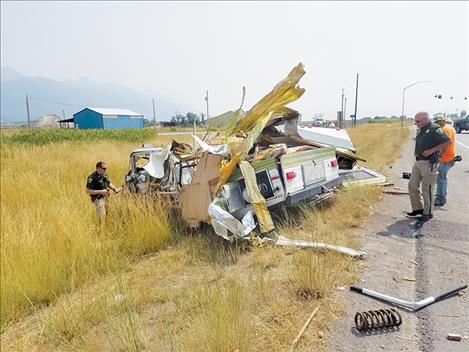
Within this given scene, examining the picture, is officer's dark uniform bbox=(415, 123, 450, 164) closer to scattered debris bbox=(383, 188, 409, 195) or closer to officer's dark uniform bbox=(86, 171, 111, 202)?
scattered debris bbox=(383, 188, 409, 195)

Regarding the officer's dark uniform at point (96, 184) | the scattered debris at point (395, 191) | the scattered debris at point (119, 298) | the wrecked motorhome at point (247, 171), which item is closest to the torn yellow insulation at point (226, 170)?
the wrecked motorhome at point (247, 171)

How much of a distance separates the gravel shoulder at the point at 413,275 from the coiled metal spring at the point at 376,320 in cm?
7

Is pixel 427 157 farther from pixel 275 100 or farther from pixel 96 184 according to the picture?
pixel 96 184

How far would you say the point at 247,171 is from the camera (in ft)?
15.3

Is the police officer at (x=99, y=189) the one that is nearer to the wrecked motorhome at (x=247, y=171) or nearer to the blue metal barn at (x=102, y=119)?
the wrecked motorhome at (x=247, y=171)

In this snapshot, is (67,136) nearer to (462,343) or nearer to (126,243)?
(126,243)

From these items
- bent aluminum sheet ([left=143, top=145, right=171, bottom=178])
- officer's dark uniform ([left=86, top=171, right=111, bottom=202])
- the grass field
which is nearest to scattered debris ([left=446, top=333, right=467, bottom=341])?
the grass field

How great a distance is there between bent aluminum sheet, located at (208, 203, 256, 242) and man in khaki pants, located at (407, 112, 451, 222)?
307 centimetres

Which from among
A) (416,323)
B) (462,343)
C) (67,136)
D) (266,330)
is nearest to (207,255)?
(266,330)

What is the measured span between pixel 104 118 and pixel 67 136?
33225 millimetres

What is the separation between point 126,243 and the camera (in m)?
5.28

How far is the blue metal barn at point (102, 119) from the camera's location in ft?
182

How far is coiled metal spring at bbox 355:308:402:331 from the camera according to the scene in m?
2.70

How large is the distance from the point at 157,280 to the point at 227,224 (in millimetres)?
1128
